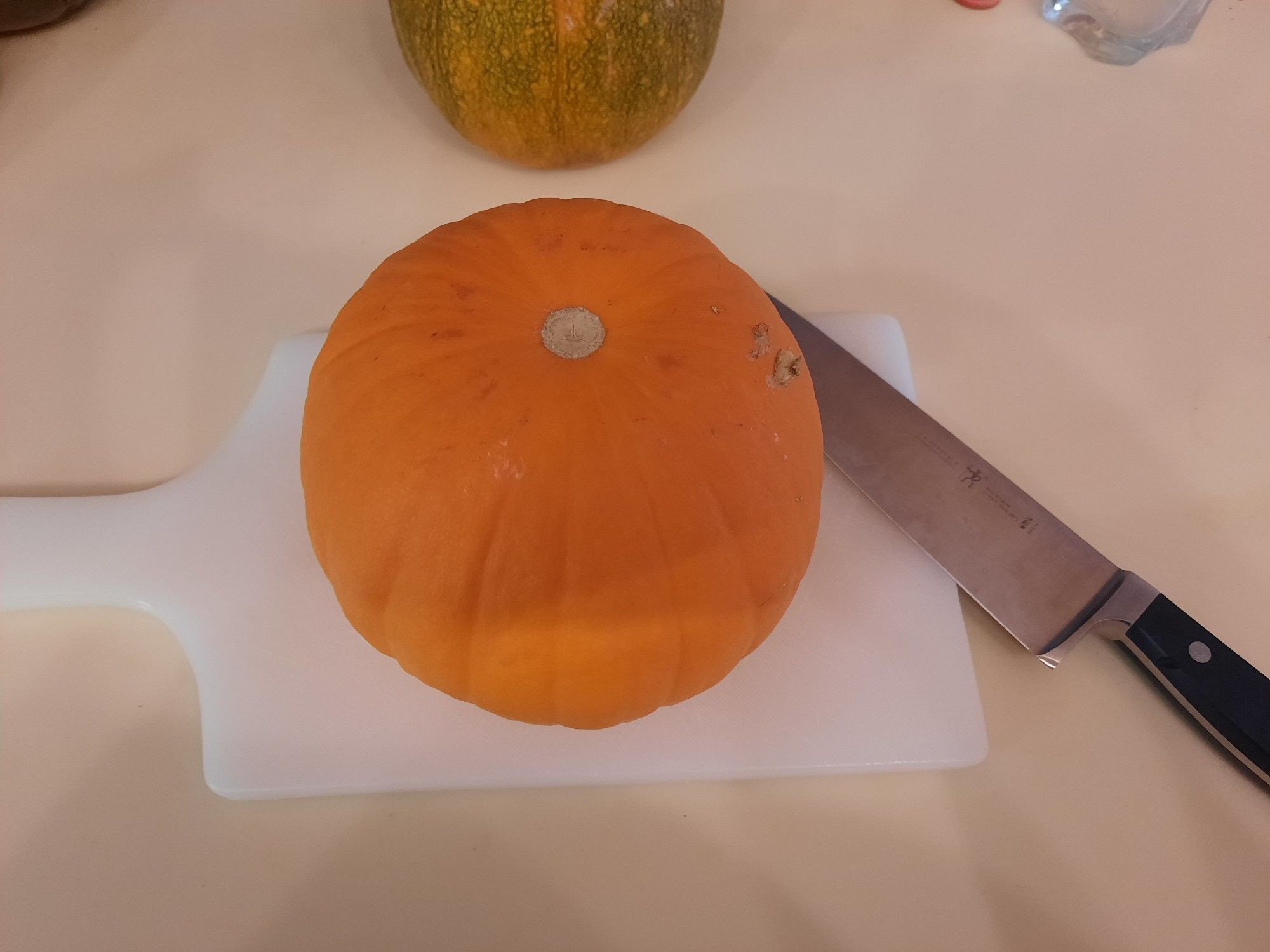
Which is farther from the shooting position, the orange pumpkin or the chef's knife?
the chef's knife

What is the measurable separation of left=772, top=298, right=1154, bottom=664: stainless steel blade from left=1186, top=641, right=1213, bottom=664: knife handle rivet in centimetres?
5

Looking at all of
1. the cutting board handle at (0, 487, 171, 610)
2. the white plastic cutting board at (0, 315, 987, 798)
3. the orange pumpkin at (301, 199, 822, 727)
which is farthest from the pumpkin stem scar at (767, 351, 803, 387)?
the cutting board handle at (0, 487, 171, 610)

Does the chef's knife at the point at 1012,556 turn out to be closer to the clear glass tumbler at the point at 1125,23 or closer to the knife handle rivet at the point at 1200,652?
the knife handle rivet at the point at 1200,652

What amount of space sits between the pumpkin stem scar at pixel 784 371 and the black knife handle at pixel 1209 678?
0.45 metres

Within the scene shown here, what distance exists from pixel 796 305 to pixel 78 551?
0.91m

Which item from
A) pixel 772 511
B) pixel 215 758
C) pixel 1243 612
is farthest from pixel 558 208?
pixel 1243 612

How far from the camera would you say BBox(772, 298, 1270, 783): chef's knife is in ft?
2.42

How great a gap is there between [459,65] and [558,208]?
0.39 meters

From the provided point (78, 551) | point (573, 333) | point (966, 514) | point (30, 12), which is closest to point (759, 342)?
point (573, 333)

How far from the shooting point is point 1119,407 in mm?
994

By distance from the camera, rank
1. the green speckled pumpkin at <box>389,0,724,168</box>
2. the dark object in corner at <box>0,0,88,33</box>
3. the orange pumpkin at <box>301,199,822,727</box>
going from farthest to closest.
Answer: the dark object in corner at <box>0,0,88,33</box>, the green speckled pumpkin at <box>389,0,724,168</box>, the orange pumpkin at <box>301,199,822,727</box>

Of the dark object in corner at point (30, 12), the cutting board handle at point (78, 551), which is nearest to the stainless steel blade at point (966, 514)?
the cutting board handle at point (78, 551)

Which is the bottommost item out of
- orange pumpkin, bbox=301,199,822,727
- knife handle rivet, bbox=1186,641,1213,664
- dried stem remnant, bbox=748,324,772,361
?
knife handle rivet, bbox=1186,641,1213,664

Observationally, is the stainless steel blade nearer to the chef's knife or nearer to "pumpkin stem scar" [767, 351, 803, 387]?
the chef's knife
